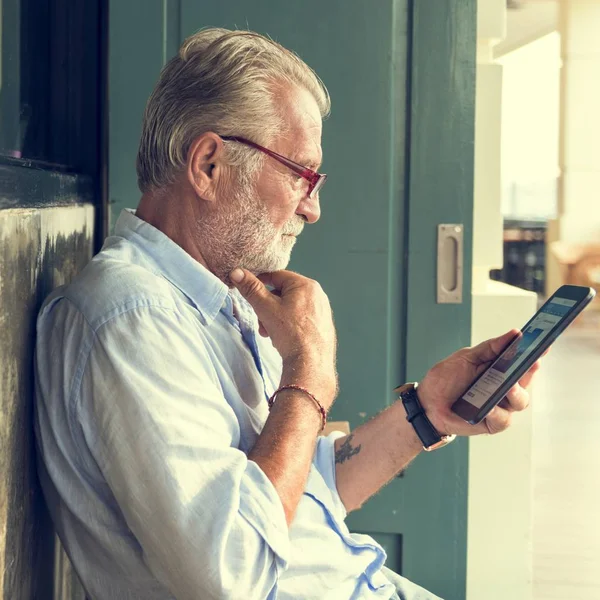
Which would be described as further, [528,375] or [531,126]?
[531,126]

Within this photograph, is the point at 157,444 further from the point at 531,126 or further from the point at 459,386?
the point at 531,126

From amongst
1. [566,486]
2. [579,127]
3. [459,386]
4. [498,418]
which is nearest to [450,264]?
[459,386]

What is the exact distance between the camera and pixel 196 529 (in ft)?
3.61

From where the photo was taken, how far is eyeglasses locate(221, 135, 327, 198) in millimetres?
1504

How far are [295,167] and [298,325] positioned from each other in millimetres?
299

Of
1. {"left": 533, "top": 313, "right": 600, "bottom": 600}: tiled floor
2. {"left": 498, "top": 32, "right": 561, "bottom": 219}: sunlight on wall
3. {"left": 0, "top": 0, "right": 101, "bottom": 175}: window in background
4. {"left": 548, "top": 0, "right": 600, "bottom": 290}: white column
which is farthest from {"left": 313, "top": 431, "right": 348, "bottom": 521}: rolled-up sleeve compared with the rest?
{"left": 498, "top": 32, "right": 561, "bottom": 219}: sunlight on wall

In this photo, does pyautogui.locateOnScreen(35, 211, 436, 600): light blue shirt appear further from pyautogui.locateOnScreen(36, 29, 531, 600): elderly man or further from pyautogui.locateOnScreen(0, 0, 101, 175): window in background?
pyautogui.locateOnScreen(0, 0, 101, 175): window in background

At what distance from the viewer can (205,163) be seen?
59.3 inches

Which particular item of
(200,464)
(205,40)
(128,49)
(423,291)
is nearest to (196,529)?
(200,464)

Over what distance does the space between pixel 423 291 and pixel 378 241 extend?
18cm

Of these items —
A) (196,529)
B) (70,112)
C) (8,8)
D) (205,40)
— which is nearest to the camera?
(196,529)

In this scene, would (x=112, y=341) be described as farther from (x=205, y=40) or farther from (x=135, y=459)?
(x=205, y=40)

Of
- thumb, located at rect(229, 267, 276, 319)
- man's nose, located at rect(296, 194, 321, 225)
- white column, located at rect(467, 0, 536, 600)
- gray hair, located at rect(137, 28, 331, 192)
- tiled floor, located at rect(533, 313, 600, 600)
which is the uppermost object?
gray hair, located at rect(137, 28, 331, 192)

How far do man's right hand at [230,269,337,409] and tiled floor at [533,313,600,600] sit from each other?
234 centimetres
